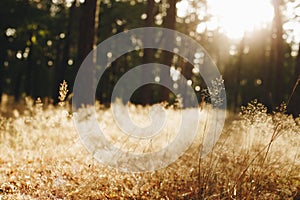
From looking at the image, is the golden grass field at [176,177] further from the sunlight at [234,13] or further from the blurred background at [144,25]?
the sunlight at [234,13]

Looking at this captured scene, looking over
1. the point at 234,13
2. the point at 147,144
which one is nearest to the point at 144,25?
the point at 234,13

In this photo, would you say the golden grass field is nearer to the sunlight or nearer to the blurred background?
the blurred background

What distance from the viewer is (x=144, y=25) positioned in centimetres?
2491

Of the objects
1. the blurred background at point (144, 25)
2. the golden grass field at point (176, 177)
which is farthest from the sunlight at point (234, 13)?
the golden grass field at point (176, 177)

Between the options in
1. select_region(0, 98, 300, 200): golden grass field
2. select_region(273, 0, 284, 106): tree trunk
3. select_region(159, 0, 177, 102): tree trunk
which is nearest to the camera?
select_region(0, 98, 300, 200): golden grass field

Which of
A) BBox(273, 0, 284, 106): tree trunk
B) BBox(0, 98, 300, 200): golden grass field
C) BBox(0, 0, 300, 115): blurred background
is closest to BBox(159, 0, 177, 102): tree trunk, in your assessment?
BBox(0, 0, 300, 115): blurred background

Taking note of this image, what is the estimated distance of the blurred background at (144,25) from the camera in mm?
13642

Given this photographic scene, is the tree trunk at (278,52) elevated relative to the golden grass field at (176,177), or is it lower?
elevated

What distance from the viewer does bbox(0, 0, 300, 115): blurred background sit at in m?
13.6

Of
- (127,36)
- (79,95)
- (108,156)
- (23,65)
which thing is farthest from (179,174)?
(23,65)

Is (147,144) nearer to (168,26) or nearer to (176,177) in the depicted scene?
(176,177)

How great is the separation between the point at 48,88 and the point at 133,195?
4050 centimetres

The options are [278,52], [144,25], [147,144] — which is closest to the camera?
[147,144]

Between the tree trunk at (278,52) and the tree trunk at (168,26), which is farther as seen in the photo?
the tree trunk at (278,52)
